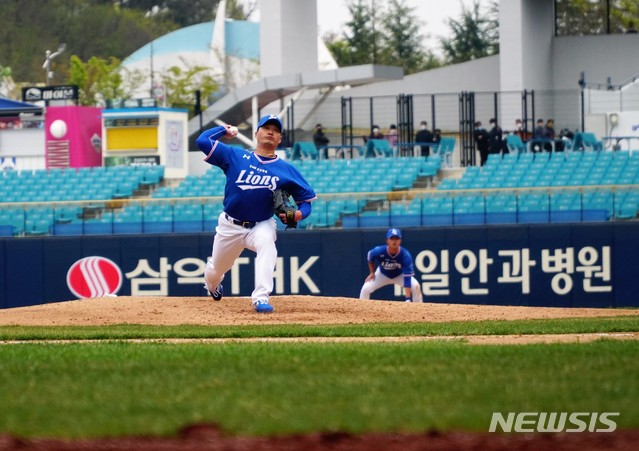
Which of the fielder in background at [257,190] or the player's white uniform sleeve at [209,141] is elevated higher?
the player's white uniform sleeve at [209,141]

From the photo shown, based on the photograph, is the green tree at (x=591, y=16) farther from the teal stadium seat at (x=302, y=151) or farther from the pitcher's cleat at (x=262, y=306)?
the pitcher's cleat at (x=262, y=306)

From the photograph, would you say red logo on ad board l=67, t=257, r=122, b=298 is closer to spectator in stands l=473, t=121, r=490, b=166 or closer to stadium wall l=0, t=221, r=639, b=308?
stadium wall l=0, t=221, r=639, b=308

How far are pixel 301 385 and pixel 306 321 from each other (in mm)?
5993

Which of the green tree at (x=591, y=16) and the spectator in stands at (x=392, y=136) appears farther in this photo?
the green tree at (x=591, y=16)

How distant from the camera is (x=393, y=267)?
19.7 metres

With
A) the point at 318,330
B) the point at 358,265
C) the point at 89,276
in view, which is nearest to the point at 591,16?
the point at 358,265

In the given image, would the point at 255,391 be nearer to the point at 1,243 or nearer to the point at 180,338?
the point at 180,338

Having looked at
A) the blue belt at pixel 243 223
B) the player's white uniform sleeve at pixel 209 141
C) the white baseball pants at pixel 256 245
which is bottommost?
the white baseball pants at pixel 256 245

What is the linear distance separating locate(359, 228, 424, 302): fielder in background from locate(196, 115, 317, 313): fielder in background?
17.3ft

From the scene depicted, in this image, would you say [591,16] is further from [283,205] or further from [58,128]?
[283,205]

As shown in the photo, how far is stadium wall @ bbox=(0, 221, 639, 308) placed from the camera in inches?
906

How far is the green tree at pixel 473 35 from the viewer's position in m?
65.6

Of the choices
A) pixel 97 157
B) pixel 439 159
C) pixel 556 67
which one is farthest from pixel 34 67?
pixel 439 159

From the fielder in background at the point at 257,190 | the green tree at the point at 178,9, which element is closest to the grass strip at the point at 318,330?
the fielder in background at the point at 257,190
